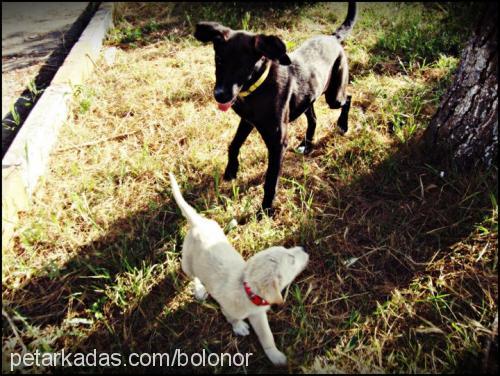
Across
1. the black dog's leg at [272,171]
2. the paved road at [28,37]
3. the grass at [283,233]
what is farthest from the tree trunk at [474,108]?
the paved road at [28,37]

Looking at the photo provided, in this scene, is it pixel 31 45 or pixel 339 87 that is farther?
pixel 31 45

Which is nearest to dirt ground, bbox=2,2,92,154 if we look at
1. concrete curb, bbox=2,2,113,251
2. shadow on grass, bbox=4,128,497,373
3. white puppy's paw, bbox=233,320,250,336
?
concrete curb, bbox=2,2,113,251

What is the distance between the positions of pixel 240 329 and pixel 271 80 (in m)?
1.61

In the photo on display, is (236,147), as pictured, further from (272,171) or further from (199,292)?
(199,292)

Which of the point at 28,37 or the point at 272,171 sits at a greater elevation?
the point at 28,37

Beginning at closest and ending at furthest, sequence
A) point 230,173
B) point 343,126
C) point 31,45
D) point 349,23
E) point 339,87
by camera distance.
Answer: point 230,173 → point 339,87 → point 349,23 → point 343,126 → point 31,45

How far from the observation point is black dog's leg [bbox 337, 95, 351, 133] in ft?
10.6

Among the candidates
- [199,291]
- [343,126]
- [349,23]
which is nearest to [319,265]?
[199,291]

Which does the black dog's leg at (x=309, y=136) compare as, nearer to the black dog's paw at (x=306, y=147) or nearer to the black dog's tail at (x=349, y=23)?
the black dog's paw at (x=306, y=147)

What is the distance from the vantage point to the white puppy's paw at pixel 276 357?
→ 191cm

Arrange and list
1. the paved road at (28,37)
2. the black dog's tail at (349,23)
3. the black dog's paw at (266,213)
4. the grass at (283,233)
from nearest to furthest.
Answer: the grass at (283,233) < the black dog's paw at (266,213) < the black dog's tail at (349,23) < the paved road at (28,37)

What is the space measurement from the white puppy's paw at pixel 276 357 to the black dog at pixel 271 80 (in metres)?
1.04

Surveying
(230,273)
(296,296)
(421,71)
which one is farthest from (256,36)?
(421,71)

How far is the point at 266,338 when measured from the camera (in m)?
1.90
